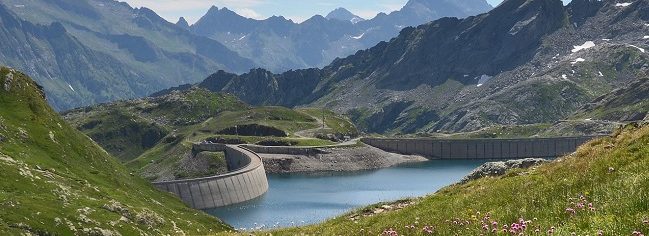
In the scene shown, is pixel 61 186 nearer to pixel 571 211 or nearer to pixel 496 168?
pixel 496 168

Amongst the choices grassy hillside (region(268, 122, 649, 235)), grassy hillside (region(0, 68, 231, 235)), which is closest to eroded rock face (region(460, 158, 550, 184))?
grassy hillside (region(268, 122, 649, 235))

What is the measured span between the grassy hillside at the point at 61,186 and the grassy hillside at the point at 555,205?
2407 inches

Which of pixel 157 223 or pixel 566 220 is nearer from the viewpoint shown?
pixel 566 220

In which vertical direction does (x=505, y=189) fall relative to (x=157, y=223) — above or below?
above

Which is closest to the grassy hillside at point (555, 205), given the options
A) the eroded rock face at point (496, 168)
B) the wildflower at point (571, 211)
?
the wildflower at point (571, 211)

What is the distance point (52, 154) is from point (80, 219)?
48617 millimetres

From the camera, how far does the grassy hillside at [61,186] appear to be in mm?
87625

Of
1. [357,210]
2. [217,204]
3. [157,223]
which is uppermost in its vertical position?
[357,210]

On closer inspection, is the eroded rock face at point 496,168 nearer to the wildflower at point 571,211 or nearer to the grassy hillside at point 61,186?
the wildflower at point 571,211

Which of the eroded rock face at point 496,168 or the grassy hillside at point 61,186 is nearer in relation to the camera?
the eroded rock face at point 496,168

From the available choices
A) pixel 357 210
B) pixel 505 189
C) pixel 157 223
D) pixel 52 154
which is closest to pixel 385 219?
pixel 505 189

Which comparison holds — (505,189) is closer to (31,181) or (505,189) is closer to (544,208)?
(544,208)

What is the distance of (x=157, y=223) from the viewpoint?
4163 inches

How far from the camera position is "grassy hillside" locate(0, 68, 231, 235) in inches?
3450
